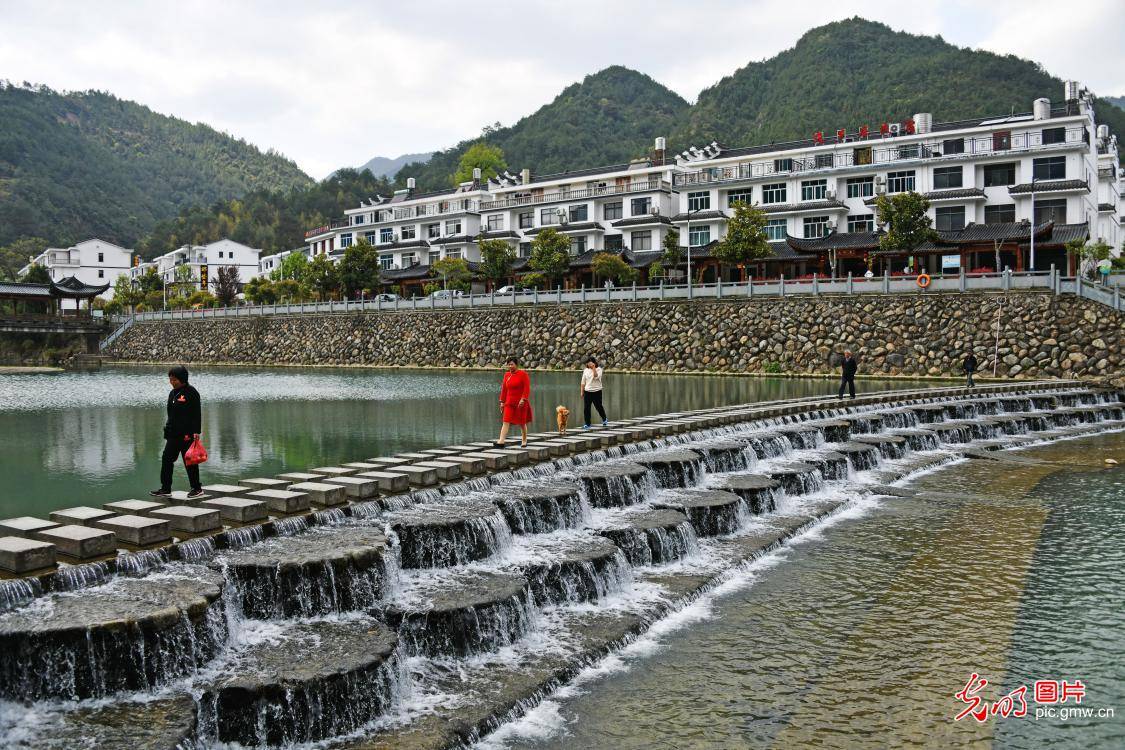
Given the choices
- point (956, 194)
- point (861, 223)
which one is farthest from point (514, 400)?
point (861, 223)

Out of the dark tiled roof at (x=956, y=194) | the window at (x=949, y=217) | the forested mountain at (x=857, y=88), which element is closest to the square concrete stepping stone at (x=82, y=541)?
the dark tiled roof at (x=956, y=194)

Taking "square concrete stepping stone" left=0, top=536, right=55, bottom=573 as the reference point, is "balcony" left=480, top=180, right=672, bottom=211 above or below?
above

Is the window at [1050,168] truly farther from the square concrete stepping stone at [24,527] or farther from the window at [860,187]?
the square concrete stepping stone at [24,527]

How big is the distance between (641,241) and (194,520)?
59.0 metres

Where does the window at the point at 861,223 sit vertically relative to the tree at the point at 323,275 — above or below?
above

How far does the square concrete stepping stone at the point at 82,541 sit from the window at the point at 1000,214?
180 feet

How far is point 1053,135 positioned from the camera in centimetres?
5162

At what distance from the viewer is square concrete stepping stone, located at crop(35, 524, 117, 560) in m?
8.25

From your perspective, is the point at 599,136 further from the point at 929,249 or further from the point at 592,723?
the point at 592,723

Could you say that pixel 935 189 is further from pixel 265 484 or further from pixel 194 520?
pixel 194 520

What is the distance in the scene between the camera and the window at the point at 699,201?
64.2 meters

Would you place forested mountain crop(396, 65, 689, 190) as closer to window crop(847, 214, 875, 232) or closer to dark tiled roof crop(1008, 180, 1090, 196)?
window crop(847, 214, 875, 232)

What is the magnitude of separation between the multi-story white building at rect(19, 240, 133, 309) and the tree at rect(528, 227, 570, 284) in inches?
3045

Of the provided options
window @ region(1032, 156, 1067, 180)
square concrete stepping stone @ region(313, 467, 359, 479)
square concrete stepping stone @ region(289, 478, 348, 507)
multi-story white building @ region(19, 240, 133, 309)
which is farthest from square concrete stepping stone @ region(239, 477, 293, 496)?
multi-story white building @ region(19, 240, 133, 309)
